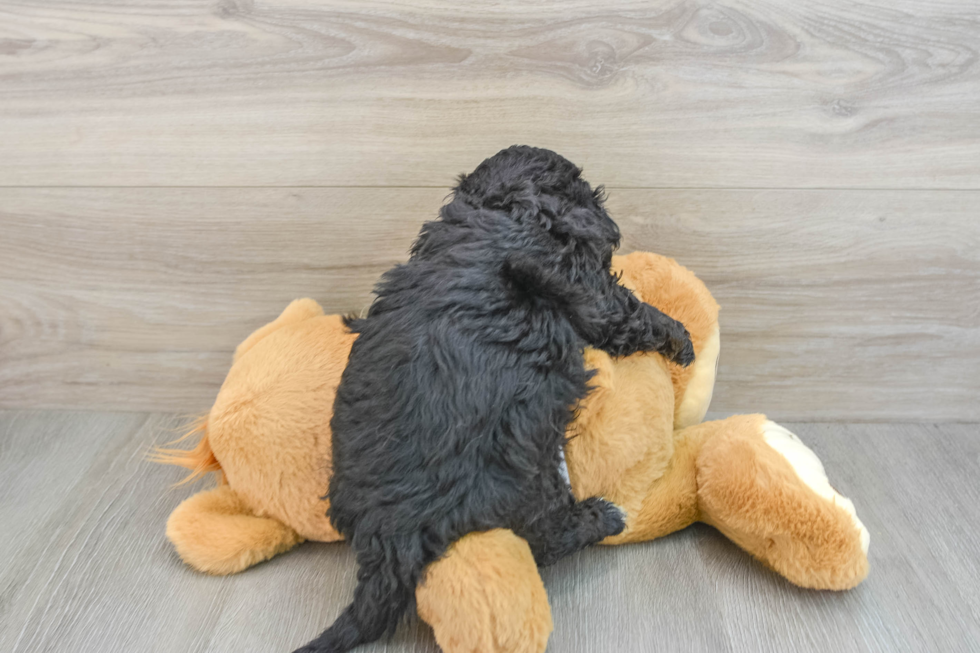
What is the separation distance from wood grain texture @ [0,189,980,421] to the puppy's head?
210mm

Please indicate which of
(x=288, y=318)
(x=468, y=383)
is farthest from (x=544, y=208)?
(x=288, y=318)

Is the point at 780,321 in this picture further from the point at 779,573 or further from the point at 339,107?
the point at 339,107

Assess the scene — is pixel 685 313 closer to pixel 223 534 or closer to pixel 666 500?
pixel 666 500

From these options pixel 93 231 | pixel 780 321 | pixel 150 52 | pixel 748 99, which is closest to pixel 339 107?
pixel 150 52

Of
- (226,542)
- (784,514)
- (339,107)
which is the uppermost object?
(339,107)

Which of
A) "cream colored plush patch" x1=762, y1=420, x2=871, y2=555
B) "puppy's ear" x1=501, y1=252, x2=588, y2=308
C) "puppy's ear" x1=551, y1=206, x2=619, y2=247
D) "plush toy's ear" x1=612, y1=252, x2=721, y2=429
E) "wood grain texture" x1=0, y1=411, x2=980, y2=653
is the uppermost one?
"puppy's ear" x1=551, y1=206, x2=619, y2=247

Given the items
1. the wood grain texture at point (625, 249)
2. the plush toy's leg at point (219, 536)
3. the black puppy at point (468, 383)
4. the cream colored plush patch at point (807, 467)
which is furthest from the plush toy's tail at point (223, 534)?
the cream colored plush patch at point (807, 467)

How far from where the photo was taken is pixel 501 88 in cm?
81

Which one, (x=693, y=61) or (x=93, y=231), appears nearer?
(x=693, y=61)

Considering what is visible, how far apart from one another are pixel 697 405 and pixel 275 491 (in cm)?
49

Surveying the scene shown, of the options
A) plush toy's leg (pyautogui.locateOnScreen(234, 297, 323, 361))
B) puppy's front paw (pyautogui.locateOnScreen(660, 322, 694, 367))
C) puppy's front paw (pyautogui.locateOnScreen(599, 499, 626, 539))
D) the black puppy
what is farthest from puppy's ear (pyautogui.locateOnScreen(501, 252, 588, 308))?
plush toy's leg (pyautogui.locateOnScreen(234, 297, 323, 361))

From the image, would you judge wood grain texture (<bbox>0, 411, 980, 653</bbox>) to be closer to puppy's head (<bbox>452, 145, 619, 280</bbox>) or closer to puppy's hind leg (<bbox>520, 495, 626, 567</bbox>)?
puppy's hind leg (<bbox>520, 495, 626, 567</bbox>)

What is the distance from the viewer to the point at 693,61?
796 millimetres

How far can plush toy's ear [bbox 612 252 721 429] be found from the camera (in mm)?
770
